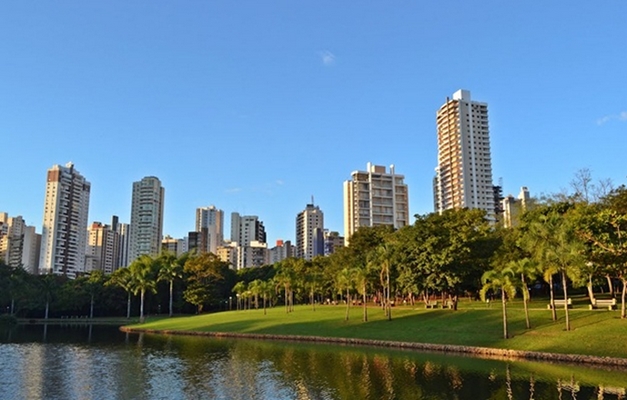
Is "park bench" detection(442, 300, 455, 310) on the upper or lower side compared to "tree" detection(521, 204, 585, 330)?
lower

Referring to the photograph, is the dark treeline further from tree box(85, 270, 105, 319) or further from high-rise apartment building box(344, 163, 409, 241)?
high-rise apartment building box(344, 163, 409, 241)

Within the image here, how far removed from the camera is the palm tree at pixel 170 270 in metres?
114

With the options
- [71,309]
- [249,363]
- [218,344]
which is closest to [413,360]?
[249,363]

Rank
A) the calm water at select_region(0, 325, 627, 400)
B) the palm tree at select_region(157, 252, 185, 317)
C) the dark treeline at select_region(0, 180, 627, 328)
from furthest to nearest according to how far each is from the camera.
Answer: the palm tree at select_region(157, 252, 185, 317), the dark treeline at select_region(0, 180, 627, 328), the calm water at select_region(0, 325, 627, 400)

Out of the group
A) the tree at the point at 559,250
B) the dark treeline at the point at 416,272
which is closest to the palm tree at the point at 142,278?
the dark treeline at the point at 416,272

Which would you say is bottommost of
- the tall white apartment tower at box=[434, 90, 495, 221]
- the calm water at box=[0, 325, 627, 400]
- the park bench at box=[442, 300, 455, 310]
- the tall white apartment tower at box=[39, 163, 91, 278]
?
the calm water at box=[0, 325, 627, 400]

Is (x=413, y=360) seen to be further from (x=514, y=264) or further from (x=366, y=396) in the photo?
(x=514, y=264)

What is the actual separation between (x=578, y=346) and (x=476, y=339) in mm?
9783

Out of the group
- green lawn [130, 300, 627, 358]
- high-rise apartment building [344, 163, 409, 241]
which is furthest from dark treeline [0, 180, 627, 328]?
high-rise apartment building [344, 163, 409, 241]

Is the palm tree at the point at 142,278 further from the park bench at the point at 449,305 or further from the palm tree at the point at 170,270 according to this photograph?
the park bench at the point at 449,305

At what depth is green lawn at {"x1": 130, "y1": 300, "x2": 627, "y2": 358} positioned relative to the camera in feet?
143

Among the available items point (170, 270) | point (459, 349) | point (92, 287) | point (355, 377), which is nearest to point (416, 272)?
point (459, 349)

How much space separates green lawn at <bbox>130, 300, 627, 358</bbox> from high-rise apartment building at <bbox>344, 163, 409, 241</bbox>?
107897 millimetres

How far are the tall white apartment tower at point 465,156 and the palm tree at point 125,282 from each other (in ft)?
385
